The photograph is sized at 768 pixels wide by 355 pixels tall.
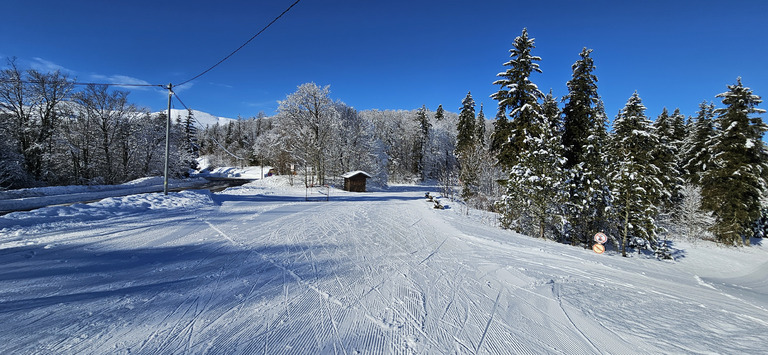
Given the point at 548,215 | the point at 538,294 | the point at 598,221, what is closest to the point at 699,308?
the point at 538,294

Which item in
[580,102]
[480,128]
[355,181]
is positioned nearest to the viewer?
[580,102]

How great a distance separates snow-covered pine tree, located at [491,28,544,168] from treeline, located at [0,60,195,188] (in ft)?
90.9

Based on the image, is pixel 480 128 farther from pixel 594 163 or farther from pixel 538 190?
pixel 538 190

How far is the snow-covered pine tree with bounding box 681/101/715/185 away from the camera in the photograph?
962 inches

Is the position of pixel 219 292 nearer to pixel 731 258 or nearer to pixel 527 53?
pixel 527 53

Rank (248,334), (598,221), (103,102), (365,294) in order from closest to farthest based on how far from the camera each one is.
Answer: (248,334) → (365,294) → (598,221) → (103,102)

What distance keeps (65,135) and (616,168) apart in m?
38.0

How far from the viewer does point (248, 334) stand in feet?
10.0

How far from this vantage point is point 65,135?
22.8 m

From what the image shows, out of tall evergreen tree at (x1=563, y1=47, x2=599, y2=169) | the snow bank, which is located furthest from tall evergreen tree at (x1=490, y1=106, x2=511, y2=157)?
the snow bank

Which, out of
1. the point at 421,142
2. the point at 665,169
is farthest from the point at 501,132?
the point at 421,142

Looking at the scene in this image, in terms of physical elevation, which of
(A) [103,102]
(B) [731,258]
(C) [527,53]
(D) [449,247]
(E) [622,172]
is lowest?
(B) [731,258]

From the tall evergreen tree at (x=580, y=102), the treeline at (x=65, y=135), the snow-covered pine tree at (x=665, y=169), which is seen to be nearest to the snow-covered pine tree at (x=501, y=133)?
the tall evergreen tree at (x=580, y=102)

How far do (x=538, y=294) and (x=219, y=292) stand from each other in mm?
4905
